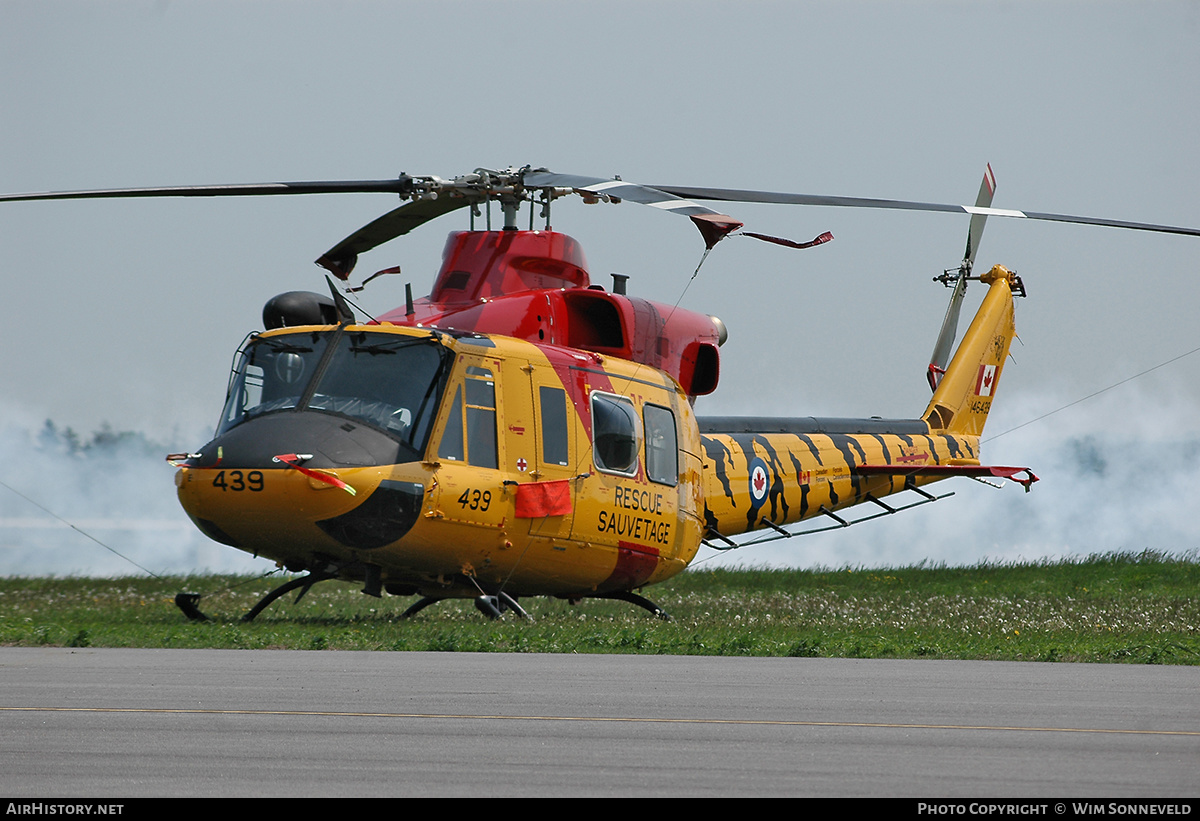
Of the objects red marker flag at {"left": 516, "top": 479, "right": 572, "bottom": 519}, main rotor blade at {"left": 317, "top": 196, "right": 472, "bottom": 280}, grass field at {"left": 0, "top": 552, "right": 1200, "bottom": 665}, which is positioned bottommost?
grass field at {"left": 0, "top": 552, "right": 1200, "bottom": 665}

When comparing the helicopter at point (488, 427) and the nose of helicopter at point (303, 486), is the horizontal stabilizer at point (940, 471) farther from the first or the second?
the nose of helicopter at point (303, 486)

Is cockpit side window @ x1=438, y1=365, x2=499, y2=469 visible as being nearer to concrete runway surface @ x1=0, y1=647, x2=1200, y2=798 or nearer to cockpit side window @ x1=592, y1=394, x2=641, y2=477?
cockpit side window @ x1=592, y1=394, x2=641, y2=477

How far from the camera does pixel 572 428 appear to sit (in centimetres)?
1405

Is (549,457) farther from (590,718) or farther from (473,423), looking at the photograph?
(590,718)

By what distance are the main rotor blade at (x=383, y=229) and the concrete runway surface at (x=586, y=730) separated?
6.84 metres

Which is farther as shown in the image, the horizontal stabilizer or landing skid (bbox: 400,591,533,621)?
the horizontal stabilizer

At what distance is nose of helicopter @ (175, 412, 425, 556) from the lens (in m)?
12.0

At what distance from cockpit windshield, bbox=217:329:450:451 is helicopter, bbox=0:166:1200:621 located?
0.02 m

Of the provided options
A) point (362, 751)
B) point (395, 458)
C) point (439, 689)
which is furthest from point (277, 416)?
point (362, 751)

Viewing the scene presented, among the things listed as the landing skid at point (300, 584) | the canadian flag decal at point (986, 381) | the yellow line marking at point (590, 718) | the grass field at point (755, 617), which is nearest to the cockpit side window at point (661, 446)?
the grass field at point (755, 617)

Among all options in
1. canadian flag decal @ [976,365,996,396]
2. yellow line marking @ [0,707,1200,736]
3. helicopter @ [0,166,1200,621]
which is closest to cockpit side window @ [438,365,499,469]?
helicopter @ [0,166,1200,621]

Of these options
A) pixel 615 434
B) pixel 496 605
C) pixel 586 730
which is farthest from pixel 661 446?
pixel 586 730

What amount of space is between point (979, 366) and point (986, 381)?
38 cm
